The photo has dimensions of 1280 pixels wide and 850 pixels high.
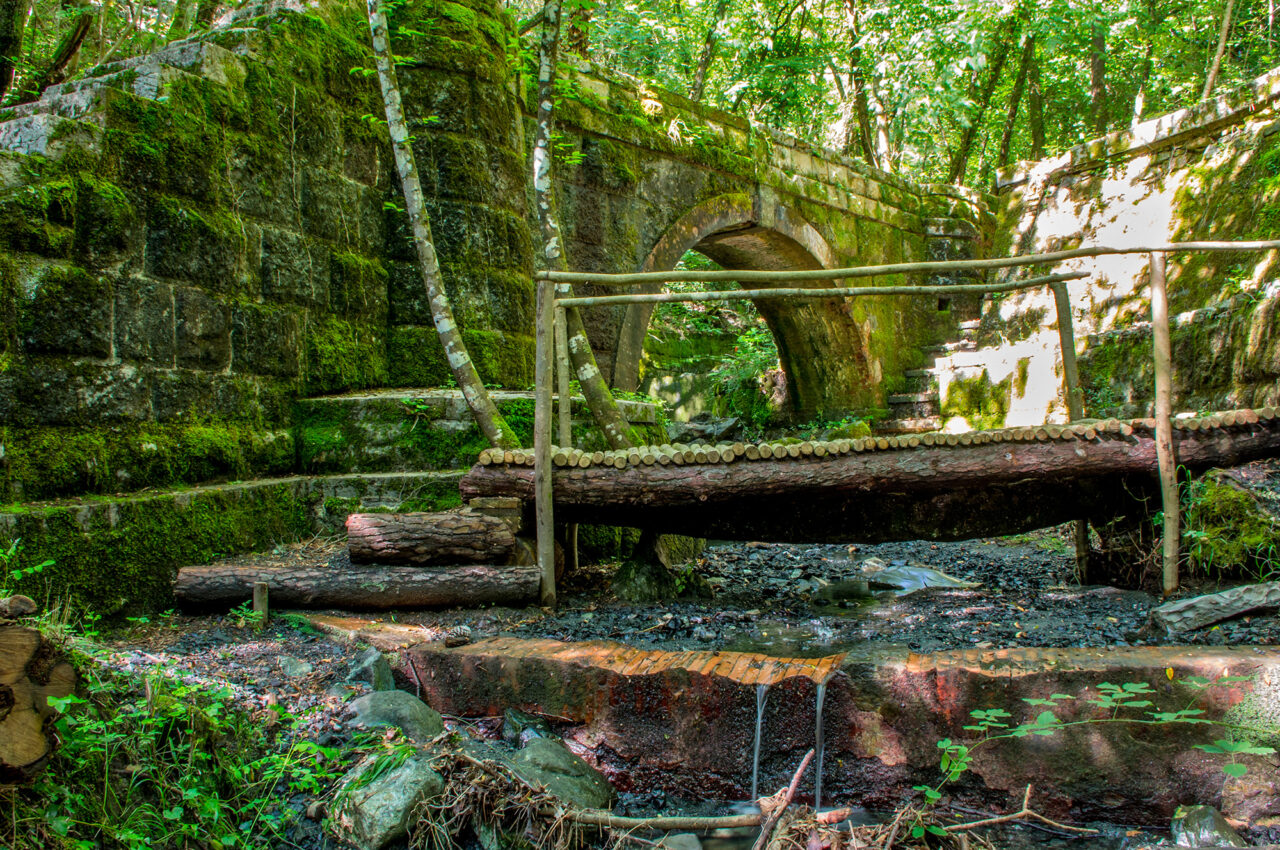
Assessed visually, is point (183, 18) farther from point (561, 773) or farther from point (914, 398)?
point (914, 398)

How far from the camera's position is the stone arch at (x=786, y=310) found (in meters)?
8.41

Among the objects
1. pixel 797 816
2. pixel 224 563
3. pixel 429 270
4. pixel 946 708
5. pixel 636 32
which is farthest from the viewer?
pixel 636 32

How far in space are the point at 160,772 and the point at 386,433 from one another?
9.89 ft

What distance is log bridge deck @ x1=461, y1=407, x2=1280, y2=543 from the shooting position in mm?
3852

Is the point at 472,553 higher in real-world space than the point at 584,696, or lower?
higher

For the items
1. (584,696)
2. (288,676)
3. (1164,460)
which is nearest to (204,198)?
(288,676)

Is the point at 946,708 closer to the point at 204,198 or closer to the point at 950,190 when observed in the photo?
the point at 204,198

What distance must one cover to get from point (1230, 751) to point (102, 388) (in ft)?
15.2

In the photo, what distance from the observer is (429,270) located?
4891 millimetres

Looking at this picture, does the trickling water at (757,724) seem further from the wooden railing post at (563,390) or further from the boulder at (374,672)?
the wooden railing post at (563,390)

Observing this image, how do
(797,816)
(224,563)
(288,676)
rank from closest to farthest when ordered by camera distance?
Result: (797,816), (288,676), (224,563)

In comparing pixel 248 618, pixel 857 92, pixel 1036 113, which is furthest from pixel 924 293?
pixel 1036 113

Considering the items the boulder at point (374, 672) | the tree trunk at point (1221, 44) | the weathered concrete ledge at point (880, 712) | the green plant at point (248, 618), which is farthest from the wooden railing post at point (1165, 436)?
the tree trunk at point (1221, 44)

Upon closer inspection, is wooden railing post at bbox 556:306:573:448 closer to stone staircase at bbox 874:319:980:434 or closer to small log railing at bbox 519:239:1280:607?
small log railing at bbox 519:239:1280:607
